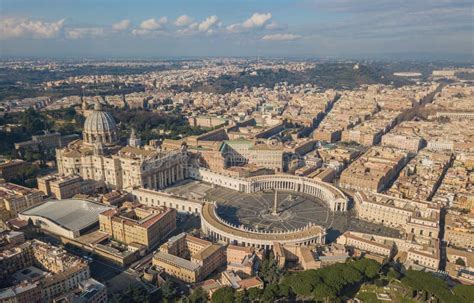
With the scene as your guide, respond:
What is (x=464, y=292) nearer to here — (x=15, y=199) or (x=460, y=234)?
(x=460, y=234)

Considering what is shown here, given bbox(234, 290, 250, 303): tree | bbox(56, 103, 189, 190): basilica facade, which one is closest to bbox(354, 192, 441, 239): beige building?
bbox(234, 290, 250, 303): tree

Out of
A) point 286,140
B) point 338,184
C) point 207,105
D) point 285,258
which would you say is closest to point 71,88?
point 207,105

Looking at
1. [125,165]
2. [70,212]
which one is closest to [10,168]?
[125,165]

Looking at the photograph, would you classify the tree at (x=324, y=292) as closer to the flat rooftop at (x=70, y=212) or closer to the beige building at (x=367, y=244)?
the beige building at (x=367, y=244)

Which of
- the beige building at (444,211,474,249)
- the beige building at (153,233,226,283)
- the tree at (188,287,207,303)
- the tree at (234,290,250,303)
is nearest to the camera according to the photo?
the tree at (234,290,250,303)

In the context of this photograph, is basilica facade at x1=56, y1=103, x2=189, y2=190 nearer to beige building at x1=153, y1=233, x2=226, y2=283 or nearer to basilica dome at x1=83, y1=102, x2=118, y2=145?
basilica dome at x1=83, y1=102, x2=118, y2=145

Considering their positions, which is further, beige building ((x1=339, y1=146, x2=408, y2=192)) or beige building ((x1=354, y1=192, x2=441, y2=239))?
beige building ((x1=339, y1=146, x2=408, y2=192))

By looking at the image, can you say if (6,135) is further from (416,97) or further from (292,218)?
(416,97)
